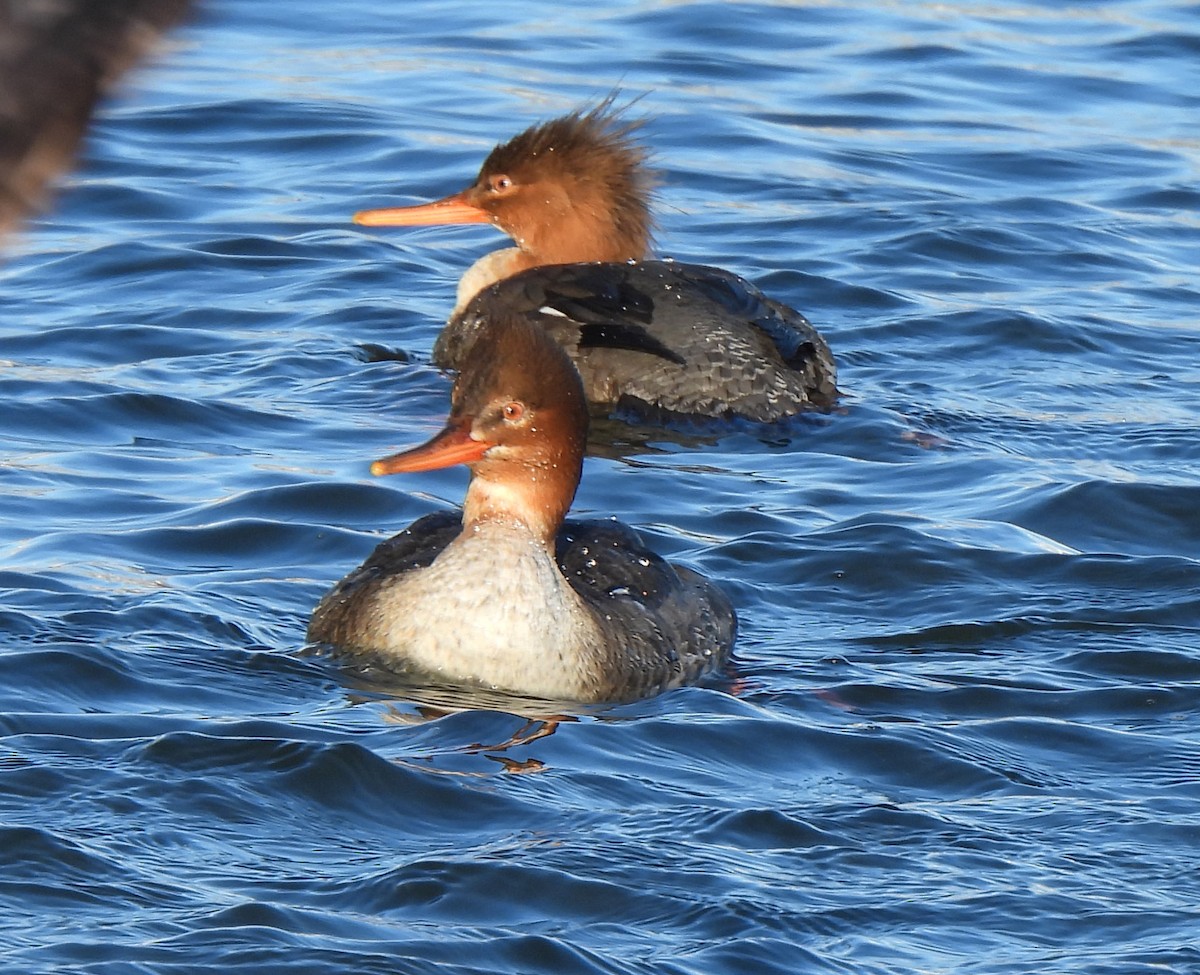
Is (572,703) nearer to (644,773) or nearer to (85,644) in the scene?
(644,773)

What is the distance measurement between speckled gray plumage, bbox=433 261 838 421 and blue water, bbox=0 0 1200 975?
0.17 meters

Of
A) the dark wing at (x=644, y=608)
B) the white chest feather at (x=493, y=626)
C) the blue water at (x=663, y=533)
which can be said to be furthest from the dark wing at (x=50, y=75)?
the dark wing at (x=644, y=608)

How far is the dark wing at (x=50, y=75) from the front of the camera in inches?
57.6

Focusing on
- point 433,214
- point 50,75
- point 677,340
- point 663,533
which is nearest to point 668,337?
point 677,340

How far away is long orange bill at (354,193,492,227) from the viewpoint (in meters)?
9.62

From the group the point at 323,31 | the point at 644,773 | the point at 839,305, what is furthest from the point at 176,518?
the point at 323,31

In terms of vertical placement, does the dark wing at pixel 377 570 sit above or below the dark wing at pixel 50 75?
below

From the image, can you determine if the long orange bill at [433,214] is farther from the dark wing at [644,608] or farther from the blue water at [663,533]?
the dark wing at [644,608]

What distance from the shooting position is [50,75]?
1.48 meters

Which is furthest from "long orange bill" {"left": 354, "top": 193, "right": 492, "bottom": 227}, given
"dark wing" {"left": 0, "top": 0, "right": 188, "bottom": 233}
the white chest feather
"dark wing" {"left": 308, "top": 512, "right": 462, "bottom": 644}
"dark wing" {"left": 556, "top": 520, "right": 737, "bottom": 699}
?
"dark wing" {"left": 0, "top": 0, "right": 188, "bottom": 233}

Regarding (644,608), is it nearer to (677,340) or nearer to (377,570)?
(377,570)

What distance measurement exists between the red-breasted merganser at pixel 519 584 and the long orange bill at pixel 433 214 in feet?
11.7

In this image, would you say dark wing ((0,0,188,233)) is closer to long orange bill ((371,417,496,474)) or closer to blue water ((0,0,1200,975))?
blue water ((0,0,1200,975))

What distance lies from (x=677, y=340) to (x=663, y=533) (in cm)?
143
